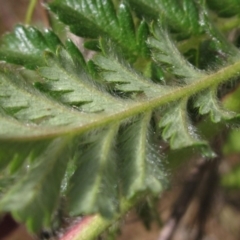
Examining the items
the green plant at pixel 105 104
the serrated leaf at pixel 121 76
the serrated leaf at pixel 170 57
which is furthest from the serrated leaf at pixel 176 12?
the serrated leaf at pixel 121 76

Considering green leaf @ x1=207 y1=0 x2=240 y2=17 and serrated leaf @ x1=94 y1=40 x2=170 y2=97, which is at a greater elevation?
green leaf @ x1=207 y1=0 x2=240 y2=17

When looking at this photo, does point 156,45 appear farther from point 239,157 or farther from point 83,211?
point 239,157

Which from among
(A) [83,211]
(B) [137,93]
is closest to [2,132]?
(A) [83,211]

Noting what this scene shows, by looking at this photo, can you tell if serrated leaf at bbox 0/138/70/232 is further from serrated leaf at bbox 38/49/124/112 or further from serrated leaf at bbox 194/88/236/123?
serrated leaf at bbox 194/88/236/123

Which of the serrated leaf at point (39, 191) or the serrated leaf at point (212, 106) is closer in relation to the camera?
the serrated leaf at point (39, 191)

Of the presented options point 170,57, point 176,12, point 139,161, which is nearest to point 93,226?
point 139,161

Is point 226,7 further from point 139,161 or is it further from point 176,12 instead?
point 139,161

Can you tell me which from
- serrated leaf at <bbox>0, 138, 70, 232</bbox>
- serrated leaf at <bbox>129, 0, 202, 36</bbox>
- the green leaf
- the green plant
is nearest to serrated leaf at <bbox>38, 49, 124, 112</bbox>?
the green plant

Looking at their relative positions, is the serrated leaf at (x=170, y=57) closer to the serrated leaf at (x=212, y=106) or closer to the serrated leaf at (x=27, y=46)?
the serrated leaf at (x=212, y=106)
